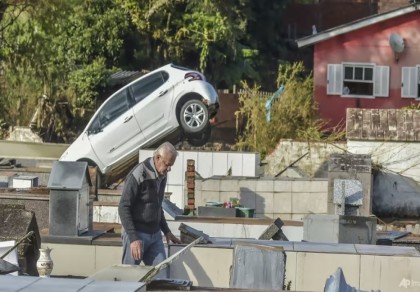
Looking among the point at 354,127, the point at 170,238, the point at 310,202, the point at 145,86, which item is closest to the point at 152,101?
the point at 145,86

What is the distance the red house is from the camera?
1219 inches

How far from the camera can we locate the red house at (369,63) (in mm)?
30953

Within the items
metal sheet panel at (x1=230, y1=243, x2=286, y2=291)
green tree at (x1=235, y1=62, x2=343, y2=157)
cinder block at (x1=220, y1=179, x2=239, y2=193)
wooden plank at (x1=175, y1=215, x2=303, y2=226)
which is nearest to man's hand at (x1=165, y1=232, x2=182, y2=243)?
metal sheet panel at (x1=230, y1=243, x2=286, y2=291)

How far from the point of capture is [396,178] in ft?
65.7

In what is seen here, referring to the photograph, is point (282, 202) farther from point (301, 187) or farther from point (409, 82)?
point (409, 82)

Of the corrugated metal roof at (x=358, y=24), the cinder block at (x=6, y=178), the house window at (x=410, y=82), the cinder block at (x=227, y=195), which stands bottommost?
the cinder block at (x=227, y=195)

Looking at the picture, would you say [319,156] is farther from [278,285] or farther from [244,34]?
[244,34]

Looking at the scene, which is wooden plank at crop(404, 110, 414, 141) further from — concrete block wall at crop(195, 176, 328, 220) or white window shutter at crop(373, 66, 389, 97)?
white window shutter at crop(373, 66, 389, 97)

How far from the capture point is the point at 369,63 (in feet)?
102

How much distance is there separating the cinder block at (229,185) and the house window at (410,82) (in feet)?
→ 46.4

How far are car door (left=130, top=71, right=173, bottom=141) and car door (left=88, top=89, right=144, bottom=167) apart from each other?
150mm

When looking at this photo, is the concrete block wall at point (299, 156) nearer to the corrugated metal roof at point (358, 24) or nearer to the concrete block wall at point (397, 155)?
the concrete block wall at point (397, 155)

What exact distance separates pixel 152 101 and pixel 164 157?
13.9 meters

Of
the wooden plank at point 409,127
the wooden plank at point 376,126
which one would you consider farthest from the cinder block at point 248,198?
the wooden plank at point 409,127
